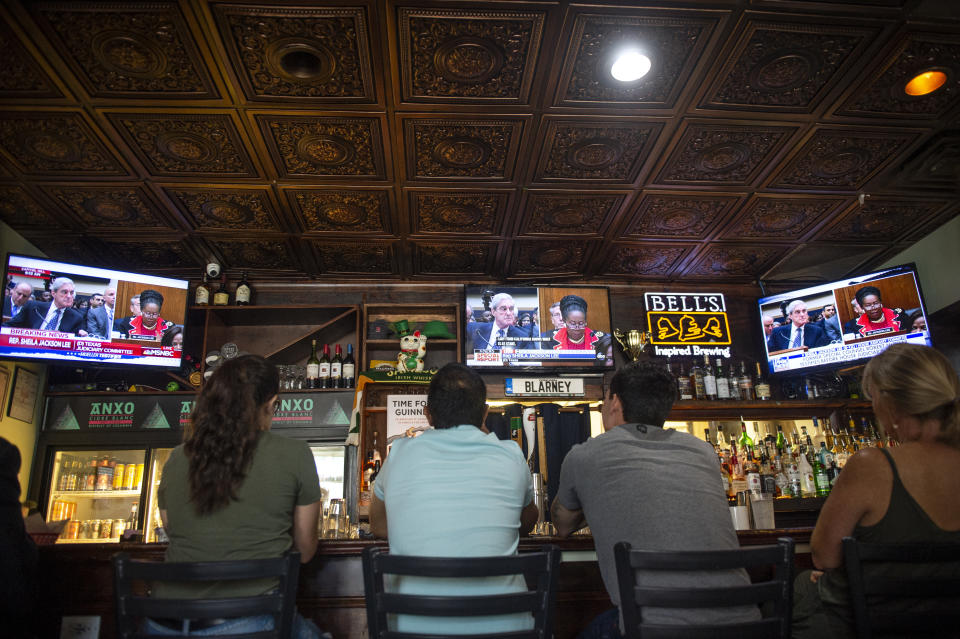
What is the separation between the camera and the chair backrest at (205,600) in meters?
1.45

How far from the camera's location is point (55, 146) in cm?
394

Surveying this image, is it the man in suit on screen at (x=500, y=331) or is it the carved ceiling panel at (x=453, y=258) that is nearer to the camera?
the carved ceiling panel at (x=453, y=258)

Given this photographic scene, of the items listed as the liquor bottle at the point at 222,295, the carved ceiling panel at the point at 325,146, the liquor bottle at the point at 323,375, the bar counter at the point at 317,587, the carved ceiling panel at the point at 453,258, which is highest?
the carved ceiling panel at the point at 325,146

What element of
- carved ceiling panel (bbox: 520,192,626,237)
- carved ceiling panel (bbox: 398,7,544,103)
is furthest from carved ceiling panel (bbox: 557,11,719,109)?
carved ceiling panel (bbox: 520,192,626,237)

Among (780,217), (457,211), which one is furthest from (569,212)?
(780,217)

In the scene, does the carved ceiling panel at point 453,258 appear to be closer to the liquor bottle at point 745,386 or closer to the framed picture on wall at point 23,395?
the liquor bottle at point 745,386

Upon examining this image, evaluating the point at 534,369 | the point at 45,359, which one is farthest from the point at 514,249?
the point at 45,359

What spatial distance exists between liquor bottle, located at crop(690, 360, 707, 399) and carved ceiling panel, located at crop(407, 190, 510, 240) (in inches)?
94.8

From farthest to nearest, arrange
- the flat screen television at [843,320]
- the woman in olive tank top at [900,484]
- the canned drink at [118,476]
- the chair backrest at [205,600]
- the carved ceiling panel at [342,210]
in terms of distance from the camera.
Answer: the canned drink at [118,476]
the flat screen television at [843,320]
the carved ceiling panel at [342,210]
the woman in olive tank top at [900,484]
the chair backrest at [205,600]

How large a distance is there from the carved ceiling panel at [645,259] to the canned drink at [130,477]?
4.62m


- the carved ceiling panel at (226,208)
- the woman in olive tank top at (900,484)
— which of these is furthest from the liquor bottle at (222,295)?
the woman in olive tank top at (900,484)

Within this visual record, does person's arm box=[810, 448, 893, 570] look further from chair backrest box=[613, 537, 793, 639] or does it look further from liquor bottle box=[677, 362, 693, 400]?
liquor bottle box=[677, 362, 693, 400]

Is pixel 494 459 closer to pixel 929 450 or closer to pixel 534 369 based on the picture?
pixel 929 450

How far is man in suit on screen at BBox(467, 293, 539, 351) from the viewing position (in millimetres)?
5684
